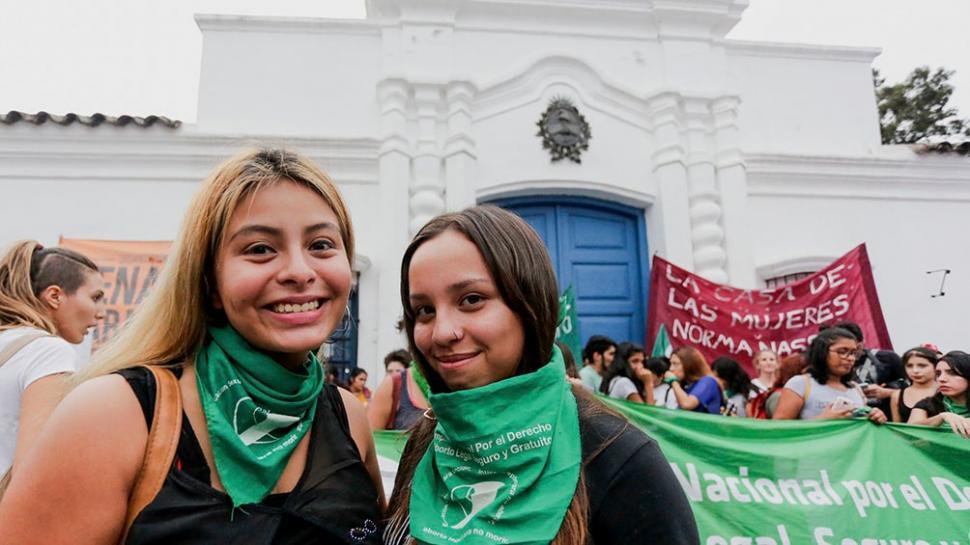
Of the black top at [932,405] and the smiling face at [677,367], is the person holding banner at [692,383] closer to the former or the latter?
the smiling face at [677,367]

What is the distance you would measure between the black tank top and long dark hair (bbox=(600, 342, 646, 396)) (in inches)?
165

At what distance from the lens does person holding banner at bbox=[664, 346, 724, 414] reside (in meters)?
5.14

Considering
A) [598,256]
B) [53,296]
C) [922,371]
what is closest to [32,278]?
[53,296]

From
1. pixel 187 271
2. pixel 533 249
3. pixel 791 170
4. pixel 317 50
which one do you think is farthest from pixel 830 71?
pixel 187 271

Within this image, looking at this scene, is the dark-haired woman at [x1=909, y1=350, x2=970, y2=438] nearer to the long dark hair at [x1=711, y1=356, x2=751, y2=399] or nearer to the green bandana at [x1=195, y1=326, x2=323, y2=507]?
the long dark hair at [x1=711, y1=356, x2=751, y2=399]

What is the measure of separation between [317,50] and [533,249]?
6.76 meters

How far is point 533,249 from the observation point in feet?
5.18

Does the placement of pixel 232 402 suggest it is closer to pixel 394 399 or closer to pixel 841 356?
pixel 394 399

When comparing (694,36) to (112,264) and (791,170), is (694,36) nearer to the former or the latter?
(791,170)

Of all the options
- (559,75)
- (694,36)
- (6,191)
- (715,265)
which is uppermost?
(694,36)

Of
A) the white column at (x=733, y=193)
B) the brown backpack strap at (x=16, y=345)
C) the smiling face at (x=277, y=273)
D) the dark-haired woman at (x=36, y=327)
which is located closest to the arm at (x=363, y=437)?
the smiling face at (x=277, y=273)

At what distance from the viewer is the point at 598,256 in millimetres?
7461

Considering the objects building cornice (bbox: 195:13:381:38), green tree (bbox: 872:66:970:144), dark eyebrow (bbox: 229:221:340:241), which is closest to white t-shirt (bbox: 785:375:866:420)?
dark eyebrow (bbox: 229:221:340:241)

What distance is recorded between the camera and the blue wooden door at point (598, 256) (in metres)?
7.29
